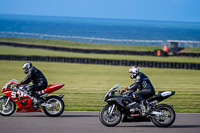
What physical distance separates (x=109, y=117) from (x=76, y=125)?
83cm

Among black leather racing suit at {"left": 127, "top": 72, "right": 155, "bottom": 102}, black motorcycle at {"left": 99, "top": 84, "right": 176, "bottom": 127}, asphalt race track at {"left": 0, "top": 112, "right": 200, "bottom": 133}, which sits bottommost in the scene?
asphalt race track at {"left": 0, "top": 112, "right": 200, "bottom": 133}

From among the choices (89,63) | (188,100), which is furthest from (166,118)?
(89,63)

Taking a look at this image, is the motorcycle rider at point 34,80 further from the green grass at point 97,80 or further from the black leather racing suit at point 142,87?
the black leather racing suit at point 142,87

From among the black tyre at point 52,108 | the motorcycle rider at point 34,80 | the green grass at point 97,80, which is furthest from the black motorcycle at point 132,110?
the green grass at point 97,80

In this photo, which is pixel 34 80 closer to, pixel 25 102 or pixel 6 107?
pixel 25 102

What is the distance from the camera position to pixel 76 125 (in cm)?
825

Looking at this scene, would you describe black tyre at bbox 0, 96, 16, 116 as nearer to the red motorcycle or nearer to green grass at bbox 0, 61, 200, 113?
the red motorcycle

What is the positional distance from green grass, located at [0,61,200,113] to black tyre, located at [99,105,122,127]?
112 inches

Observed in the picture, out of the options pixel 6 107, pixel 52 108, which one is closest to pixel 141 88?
pixel 52 108

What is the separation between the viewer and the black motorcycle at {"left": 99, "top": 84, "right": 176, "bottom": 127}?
8.14 m

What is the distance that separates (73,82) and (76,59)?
31.2 ft

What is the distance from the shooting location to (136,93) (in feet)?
27.2

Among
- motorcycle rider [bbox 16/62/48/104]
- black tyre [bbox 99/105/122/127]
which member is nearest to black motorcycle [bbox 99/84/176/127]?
black tyre [bbox 99/105/122/127]

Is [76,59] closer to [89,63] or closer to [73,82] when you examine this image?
[89,63]
